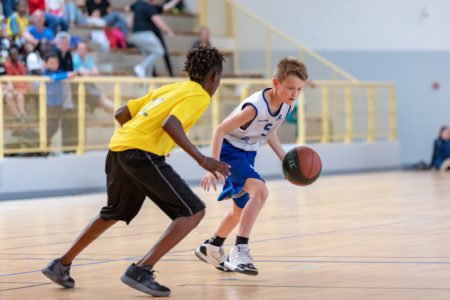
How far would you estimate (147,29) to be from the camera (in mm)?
18562

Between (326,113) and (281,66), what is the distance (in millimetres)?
13268

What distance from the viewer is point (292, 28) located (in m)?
23.3

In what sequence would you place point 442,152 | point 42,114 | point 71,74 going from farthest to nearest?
point 442,152 → point 71,74 → point 42,114

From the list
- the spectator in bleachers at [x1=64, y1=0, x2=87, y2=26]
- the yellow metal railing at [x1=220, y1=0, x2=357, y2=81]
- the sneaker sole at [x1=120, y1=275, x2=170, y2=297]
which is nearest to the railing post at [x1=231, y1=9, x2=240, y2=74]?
the yellow metal railing at [x1=220, y1=0, x2=357, y2=81]

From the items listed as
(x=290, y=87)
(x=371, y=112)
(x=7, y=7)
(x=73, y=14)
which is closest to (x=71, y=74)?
(x=7, y=7)

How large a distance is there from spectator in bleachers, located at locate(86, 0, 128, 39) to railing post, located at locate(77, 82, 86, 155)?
15.8 ft

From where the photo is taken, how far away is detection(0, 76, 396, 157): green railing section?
567 inches

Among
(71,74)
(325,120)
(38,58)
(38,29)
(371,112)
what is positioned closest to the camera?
(71,74)

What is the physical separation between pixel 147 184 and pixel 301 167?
1.66 m

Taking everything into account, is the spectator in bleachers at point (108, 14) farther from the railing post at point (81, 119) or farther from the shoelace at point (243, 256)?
the shoelace at point (243, 256)

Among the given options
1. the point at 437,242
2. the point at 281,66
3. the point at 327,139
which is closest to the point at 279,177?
the point at 327,139

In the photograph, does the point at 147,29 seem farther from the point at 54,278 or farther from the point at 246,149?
the point at 54,278

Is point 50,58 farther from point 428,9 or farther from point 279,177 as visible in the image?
point 428,9

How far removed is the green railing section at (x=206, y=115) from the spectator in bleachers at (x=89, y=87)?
0.03 metres
